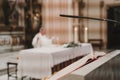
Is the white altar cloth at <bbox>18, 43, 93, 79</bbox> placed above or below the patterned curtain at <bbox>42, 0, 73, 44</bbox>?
below

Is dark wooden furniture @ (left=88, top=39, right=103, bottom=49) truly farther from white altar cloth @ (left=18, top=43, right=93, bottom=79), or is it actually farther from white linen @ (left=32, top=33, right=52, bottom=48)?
white altar cloth @ (left=18, top=43, right=93, bottom=79)

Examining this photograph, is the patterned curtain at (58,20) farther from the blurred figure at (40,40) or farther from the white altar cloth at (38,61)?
the white altar cloth at (38,61)

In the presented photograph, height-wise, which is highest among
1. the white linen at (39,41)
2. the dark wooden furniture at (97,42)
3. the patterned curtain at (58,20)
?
the patterned curtain at (58,20)

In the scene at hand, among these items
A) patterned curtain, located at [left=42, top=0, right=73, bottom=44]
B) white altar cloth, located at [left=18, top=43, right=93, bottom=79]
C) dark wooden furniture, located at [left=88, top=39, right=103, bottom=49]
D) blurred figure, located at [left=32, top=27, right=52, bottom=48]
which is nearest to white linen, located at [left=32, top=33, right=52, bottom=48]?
blurred figure, located at [left=32, top=27, right=52, bottom=48]

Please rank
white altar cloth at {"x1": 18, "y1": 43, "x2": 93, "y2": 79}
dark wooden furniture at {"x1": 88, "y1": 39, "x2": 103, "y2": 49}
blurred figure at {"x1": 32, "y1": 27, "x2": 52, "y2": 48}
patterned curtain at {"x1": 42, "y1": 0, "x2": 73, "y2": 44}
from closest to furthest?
white altar cloth at {"x1": 18, "y1": 43, "x2": 93, "y2": 79}
blurred figure at {"x1": 32, "y1": 27, "x2": 52, "y2": 48}
patterned curtain at {"x1": 42, "y1": 0, "x2": 73, "y2": 44}
dark wooden furniture at {"x1": 88, "y1": 39, "x2": 103, "y2": 49}

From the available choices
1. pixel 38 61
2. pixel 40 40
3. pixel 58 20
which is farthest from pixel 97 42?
pixel 38 61

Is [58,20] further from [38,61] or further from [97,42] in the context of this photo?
[38,61]

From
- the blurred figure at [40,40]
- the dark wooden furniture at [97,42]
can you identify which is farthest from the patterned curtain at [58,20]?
the blurred figure at [40,40]

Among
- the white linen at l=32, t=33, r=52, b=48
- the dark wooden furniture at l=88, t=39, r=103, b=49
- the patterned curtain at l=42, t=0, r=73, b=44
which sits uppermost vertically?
the patterned curtain at l=42, t=0, r=73, b=44

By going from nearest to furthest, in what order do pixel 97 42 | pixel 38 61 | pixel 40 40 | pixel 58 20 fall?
pixel 38 61
pixel 40 40
pixel 58 20
pixel 97 42

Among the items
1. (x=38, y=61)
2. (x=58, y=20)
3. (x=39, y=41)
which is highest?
(x=58, y=20)

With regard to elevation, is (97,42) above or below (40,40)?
below

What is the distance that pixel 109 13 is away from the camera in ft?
42.9

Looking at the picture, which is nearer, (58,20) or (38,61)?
(38,61)
